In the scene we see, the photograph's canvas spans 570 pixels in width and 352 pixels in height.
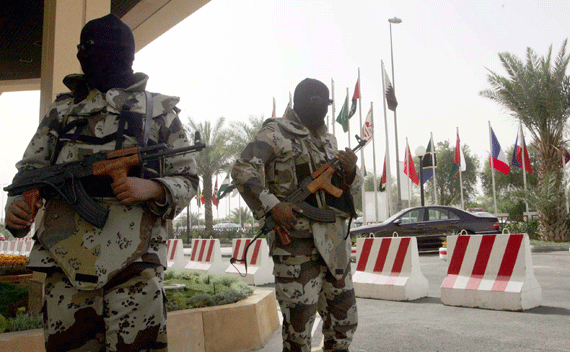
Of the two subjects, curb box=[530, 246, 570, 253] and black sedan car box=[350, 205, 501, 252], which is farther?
curb box=[530, 246, 570, 253]

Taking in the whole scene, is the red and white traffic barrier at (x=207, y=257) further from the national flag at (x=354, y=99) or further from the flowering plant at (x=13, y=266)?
the national flag at (x=354, y=99)

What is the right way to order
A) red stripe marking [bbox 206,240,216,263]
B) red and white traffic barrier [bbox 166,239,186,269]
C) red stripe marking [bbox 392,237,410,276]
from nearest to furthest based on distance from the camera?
red stripe marking [bbox 392,237,410,276] → red stripe marking [bbox 206,240,216,263] → red and white traffic barrier [bbox 166,239,186,269]

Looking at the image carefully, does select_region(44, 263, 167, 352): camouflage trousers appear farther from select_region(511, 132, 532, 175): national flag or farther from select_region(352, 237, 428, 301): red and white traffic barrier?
select_region(511, 132, 532, 175): national flag

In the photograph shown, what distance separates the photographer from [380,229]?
583 inches

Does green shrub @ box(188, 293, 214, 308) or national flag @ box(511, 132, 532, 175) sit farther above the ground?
national flag @ box(511, 132, 532, 175)

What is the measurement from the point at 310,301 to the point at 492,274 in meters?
3.91

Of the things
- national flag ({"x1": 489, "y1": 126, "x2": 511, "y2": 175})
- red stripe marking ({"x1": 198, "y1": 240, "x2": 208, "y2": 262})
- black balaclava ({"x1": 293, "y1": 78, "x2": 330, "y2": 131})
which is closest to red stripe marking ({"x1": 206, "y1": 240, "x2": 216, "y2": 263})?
red stripe marking ({"x1": 198, "y1": 240, "x2": 208, "y2": 262})

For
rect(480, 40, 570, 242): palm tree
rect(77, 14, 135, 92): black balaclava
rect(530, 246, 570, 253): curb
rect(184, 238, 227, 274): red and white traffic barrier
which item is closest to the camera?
rect(77, 14, 135, 92): black balaclava

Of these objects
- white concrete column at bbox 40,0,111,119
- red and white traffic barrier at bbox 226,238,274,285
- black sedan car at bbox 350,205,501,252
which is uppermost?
white concrete column at bbox 40,0,111,119

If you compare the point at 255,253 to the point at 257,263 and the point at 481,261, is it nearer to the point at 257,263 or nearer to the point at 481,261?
the point at 257,263

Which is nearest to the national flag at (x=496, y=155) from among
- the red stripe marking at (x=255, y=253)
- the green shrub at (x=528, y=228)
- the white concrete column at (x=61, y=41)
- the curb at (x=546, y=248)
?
the green shrub at (x=528, y=228)

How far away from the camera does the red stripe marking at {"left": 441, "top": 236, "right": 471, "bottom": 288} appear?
614cm

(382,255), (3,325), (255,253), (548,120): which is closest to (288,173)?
(3,325)

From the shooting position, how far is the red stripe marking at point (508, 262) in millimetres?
5668
